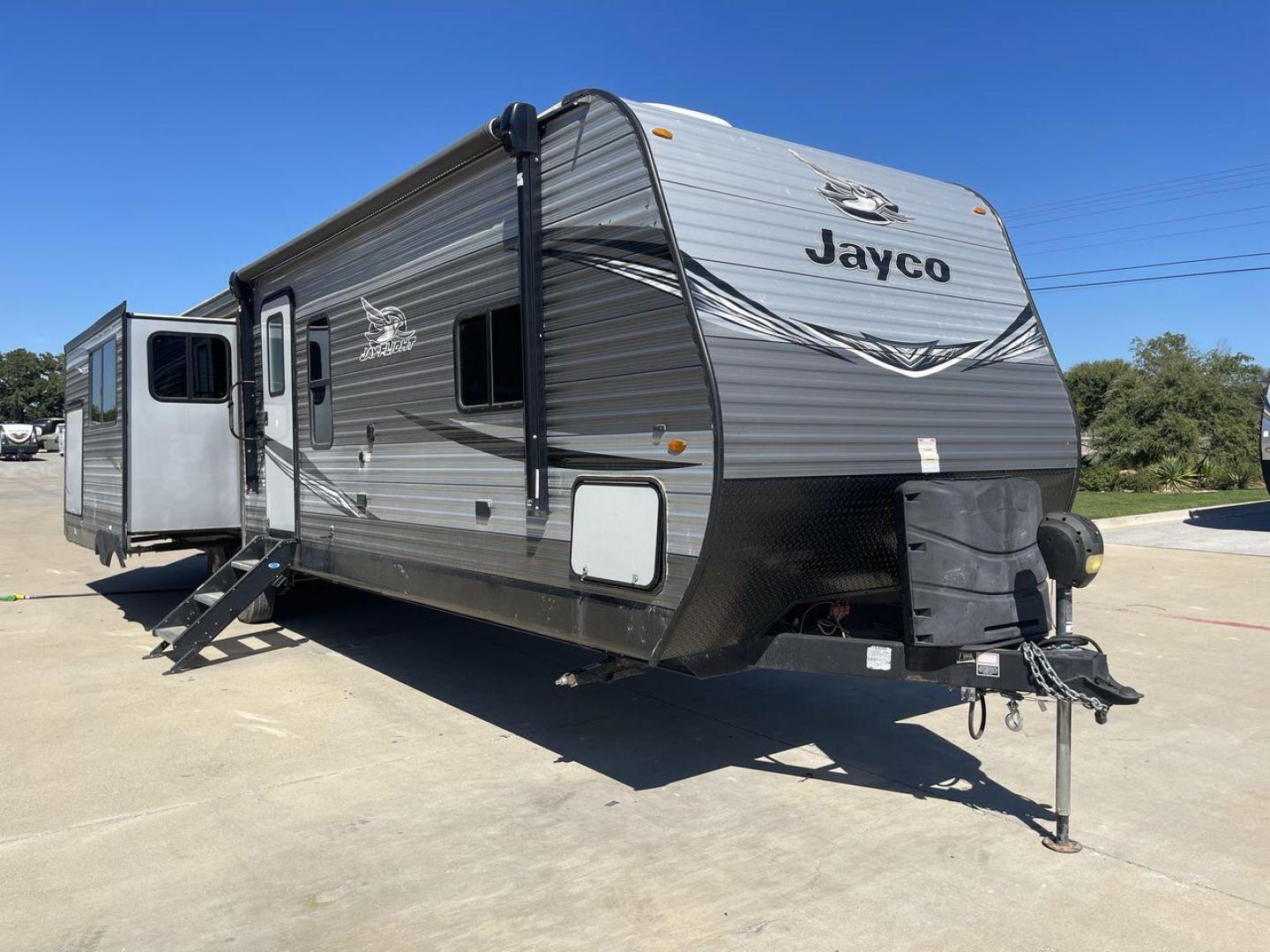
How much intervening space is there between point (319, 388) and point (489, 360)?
2.57 meters

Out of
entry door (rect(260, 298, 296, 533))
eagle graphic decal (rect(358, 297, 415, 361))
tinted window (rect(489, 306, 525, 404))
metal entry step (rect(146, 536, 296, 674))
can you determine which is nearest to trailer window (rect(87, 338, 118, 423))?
entry door (rect(260, 298, 296, 533))

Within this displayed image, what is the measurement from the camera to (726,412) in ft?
12.7

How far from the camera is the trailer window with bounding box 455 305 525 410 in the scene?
5004 mm

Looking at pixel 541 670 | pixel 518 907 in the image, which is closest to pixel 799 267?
pixel 518 907

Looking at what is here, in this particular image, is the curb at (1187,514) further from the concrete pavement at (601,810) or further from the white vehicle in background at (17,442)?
the white vehicle in background at (17,442)

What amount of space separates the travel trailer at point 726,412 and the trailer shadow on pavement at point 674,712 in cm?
74

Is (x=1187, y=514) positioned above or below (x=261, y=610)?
above

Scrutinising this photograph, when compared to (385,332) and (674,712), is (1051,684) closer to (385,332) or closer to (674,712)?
(674,712)

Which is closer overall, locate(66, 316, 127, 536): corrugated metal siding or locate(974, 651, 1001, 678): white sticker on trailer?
locate(974, 651, 1001, 678): white sticker on trailer

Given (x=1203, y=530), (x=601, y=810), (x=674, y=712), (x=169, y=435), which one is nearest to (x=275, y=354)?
(x=169, y=435)

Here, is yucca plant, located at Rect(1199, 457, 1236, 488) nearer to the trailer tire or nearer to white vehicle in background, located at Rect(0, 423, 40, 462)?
the trailer tire

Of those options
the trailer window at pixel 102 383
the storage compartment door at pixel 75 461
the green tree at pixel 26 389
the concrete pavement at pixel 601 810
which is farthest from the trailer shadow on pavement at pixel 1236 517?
the green tree at pixel 26 389

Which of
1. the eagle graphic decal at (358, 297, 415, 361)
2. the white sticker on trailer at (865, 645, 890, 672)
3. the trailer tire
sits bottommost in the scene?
the trailer tire

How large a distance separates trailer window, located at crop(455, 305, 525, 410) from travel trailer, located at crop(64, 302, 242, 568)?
14.0 feet
